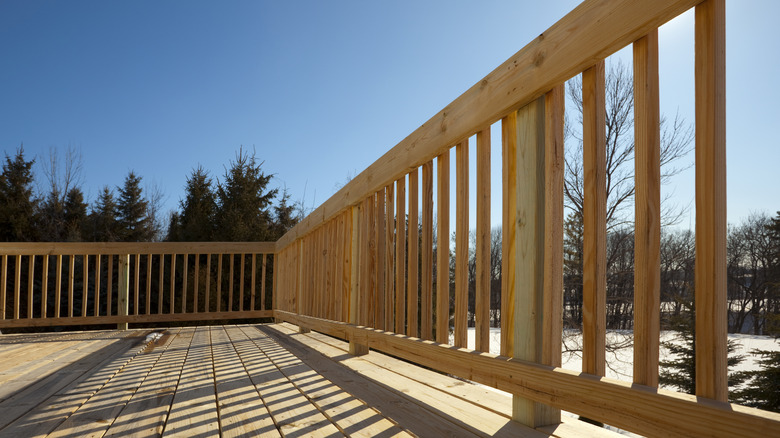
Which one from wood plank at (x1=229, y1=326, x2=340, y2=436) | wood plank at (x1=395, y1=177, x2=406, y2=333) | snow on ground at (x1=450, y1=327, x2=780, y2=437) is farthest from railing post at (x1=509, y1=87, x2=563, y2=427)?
snow on ground at (x1=450, y1=327, x2=780, y2=437)

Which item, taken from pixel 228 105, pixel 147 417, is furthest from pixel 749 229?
pixel 228 105

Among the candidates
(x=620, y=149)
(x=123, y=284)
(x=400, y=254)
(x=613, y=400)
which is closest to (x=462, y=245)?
(x=400, y=254)

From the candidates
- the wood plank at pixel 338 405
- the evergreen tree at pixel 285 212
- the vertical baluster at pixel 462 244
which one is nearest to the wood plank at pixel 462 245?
the vertical baluster at pixel 462 244

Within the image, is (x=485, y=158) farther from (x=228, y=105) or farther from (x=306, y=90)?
(x=228, y=105)

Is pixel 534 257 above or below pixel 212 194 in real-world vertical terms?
below

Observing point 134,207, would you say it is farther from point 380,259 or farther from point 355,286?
point 380,259

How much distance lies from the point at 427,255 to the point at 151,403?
111 cm

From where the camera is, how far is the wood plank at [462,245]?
162 centimetres

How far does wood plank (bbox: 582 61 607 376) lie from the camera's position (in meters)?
1.07

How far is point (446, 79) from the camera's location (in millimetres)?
9523

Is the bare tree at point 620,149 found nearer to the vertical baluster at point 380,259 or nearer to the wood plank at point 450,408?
the vertical baluster at point 380,259

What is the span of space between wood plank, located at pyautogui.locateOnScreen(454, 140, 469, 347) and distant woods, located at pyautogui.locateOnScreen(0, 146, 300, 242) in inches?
371

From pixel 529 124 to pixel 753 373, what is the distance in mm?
8067

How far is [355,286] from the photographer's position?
2.82 meters
